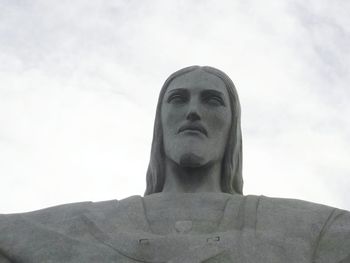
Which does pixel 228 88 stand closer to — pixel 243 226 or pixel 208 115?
→ pixel 208 115

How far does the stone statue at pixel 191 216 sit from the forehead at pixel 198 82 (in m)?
0.02

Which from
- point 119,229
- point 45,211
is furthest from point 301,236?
point 45,211

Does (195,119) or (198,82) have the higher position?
(198,82)

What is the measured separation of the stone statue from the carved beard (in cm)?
2

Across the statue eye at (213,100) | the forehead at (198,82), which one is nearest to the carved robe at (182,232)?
the statue eye at (213,100)

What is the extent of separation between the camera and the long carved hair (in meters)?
18.5

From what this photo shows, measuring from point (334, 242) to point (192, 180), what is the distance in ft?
9.77

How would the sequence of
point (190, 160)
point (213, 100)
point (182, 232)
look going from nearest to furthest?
point (182, 232), point (190, 160), point (213, 100)

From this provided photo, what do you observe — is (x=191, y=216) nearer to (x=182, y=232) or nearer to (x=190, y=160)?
(x=182, y=232)

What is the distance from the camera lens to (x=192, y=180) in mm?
18047

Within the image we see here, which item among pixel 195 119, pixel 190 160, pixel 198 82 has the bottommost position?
pixel 190 160

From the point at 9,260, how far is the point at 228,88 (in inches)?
200

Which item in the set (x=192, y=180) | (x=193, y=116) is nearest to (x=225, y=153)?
(x=192, y=180)

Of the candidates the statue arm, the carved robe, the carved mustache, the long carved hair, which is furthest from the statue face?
the statue arm
